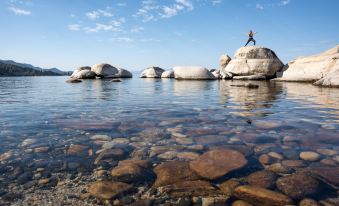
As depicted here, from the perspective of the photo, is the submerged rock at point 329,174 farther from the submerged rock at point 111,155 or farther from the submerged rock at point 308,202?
the submerged rock at point 111,155

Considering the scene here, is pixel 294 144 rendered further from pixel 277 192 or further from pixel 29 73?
pixel 29 73

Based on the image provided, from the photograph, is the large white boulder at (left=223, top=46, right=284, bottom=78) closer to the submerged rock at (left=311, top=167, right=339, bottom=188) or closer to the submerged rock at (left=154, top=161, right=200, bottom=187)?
the submerged rock at (left=311, top=167, right=339, bottom=188)

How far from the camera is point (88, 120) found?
19.7ft

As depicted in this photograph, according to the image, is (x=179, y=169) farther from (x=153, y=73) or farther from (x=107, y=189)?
(x=153, y=73)

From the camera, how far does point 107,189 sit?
2730mm

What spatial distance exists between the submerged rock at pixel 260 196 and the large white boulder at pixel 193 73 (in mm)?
27012

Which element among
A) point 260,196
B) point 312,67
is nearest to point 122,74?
point 312,67

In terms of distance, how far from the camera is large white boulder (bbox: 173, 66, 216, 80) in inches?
1158

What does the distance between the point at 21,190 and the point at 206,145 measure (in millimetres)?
2518

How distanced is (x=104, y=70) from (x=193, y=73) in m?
15.5

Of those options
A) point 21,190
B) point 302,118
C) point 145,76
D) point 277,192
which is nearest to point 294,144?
point 277,192

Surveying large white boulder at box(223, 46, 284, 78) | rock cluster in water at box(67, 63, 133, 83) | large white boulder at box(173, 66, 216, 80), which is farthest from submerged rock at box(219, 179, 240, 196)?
rock cluster in water at box(67, 63, 133, 83)

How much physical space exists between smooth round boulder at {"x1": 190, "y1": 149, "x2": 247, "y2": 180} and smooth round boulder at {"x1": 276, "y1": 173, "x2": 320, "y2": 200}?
0.56m

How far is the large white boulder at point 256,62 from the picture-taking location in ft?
91.0
